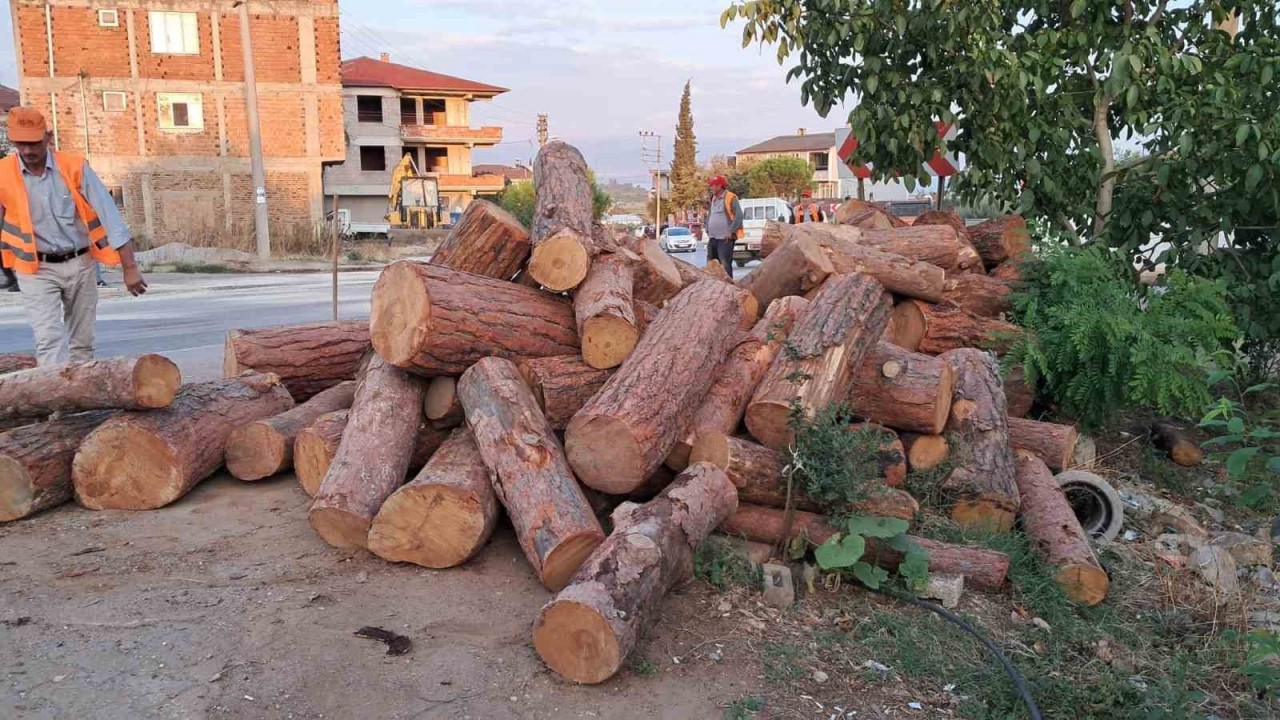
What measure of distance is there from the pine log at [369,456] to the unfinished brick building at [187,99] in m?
29.4

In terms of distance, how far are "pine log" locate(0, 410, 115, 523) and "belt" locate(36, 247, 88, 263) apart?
119cm

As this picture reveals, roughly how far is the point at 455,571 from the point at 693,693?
4.36ft

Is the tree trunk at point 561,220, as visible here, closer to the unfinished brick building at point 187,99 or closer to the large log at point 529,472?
the large log at point 529,472

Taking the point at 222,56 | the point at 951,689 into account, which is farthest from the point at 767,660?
the point at 222,56

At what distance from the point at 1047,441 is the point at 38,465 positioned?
5445mm

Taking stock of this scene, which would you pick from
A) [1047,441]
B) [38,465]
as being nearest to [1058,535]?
[1047,441]

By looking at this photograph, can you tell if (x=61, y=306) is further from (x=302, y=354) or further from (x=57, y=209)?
(x=302, y=354)

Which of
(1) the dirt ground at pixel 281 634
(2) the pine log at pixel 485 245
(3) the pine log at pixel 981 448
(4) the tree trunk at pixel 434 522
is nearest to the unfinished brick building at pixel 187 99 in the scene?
(2) the pine log at pixel 485 245

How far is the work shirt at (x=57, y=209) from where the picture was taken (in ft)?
18.5

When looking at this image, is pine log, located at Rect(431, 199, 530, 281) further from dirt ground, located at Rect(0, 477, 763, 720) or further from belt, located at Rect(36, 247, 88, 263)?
belt, located at Rect(36, 247, 88, 263)

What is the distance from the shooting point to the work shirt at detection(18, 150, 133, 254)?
18.5 feet

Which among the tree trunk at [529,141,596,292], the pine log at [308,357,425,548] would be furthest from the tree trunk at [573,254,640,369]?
the pine log at [308,357,425,548]

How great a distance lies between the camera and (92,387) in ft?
15.7

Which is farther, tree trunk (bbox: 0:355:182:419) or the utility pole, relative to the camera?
the utility pole
